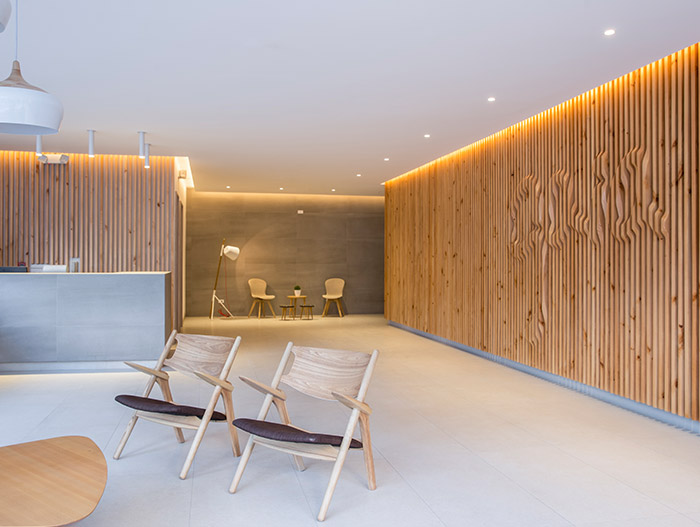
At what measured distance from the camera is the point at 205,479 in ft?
12.5

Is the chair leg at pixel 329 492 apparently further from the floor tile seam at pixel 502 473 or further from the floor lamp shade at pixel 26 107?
the floor lamp shade at pixel 26 107

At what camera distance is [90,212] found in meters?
9.20

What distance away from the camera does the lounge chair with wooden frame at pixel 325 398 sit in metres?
3.32

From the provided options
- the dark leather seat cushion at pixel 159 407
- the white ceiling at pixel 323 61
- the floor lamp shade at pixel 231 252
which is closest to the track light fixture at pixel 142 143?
the white ceiling at pixel 323 61

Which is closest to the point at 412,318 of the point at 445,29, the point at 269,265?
the point at 269,265

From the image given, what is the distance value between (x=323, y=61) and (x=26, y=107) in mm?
2722

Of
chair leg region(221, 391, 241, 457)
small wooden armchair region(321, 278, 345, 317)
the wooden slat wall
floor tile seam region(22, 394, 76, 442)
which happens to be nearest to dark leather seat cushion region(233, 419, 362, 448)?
chair leg region(221, 391, 241, 457)

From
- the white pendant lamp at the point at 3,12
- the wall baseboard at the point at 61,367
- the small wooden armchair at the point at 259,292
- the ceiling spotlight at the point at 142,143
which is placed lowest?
the wall baseboard at the point at 61,367

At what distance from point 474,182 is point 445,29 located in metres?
4.62

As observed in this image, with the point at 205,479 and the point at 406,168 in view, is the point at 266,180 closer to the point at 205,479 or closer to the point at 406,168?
the point at 406,168

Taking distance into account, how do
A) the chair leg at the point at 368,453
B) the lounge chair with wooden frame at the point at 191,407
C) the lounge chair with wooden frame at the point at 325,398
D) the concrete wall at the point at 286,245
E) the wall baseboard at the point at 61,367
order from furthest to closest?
the concrete wall at the point at 286,245 → the wall baseboard at the point at 61,367 → the lounge chair with wooden frame at the point at 191,407 → the chair leg at the point at 368,453 → the lounge chair with wooden frame at the point at 325,398

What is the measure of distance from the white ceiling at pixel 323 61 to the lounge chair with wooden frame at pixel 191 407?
231 cm

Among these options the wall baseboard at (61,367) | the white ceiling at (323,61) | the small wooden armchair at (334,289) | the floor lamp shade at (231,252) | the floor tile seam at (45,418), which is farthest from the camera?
the small wooden armchair at (334,289)

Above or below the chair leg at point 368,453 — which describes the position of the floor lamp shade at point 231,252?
above
